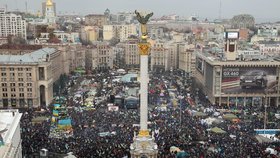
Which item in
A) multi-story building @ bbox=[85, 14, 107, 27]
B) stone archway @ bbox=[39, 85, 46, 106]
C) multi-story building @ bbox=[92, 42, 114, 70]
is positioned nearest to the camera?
stone archway @ bbox=[39, 85, 46, 106]

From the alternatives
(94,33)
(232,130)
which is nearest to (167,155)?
(232,130)

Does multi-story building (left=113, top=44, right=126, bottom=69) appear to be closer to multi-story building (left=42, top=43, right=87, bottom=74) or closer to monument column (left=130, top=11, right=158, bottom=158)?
multi-story building (left=42, top=43, right=87, bottom=74)

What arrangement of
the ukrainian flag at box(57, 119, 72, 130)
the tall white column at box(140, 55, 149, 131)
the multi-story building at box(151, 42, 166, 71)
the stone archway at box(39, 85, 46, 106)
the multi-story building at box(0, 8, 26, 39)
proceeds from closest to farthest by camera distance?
1. the tall white column at box(140, 55, 149, 131)
2. the ukrainian flag at box(57, 119, 72, 130)
3. the stone archway at box(39, 85, 46, 106)
4. the multi-story building at box(151, 42, 166, 71)
5. the multi-story building at box(0, 8, 26, 39)

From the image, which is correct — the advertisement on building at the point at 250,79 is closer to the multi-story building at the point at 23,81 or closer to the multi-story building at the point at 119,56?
the multi-story building at the point at 23,81

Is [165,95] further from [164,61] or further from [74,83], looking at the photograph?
[164,61]

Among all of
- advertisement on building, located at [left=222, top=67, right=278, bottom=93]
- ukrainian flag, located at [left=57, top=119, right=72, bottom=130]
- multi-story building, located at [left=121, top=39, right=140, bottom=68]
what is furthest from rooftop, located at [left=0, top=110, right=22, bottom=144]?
multi-story building, located at [left=121, top=39, right=140, bottom=68]

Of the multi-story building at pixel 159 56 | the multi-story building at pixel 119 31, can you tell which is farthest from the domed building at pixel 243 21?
the multi-story building at pixel 159 56
